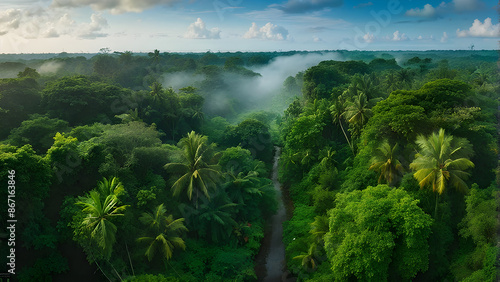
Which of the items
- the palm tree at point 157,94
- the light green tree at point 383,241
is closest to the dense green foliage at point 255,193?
the light green tree at point 383,241

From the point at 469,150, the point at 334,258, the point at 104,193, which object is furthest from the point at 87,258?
the point at 469,150

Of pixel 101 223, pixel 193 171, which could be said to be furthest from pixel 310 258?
pixel 101 223

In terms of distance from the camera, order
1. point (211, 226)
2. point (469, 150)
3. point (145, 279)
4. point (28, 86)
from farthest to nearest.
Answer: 1. point (28, 86)
2. point (211, 226)
3. point (469, 150)
4. point (145, 279)

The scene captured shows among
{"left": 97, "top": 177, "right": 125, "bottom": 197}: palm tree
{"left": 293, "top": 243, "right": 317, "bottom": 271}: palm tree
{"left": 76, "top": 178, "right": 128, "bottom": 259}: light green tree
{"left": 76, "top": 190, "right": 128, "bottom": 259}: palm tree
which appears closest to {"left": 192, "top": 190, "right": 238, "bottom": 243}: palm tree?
{"left": 293, "top": 243, "right": 317, "bottom": 271}: palm tree

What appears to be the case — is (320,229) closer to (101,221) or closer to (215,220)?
(215,220)

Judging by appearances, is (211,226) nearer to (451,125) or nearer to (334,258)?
(334,258)

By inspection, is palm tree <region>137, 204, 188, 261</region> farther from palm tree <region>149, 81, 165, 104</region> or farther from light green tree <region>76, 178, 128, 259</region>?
palm tree <region>149, 81, 165, 104</region>
